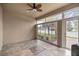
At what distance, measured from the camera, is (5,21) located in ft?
31.2

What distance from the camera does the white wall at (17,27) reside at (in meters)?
9.55

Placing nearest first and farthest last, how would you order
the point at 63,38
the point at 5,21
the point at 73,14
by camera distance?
the point at 73,14 → the point at 63,38 → the point at 5,21

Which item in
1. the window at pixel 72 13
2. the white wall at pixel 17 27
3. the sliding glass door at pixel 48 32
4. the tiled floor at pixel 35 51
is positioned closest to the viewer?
the tiled floor at pixel 35 51

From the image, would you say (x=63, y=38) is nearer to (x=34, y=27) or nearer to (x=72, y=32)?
(x=72, y=32)

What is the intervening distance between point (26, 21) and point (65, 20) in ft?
16.4

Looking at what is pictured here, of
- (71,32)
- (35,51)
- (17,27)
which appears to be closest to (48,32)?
(17,27)

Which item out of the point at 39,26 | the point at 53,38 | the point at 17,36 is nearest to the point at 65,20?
the point at 53,38

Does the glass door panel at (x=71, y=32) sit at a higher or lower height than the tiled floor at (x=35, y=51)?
higher

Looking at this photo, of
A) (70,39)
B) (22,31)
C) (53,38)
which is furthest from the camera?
(22,31)

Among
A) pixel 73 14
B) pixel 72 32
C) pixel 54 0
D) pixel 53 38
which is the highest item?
pixel 73 14

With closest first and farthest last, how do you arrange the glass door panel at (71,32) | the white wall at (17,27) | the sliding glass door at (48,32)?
the glass door panel at (71,32), the sliding glass door at (48,32), the white wall at (17,27)

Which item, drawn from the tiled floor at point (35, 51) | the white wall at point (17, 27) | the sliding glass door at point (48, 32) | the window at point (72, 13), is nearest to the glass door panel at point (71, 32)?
the window at point (72, 13)

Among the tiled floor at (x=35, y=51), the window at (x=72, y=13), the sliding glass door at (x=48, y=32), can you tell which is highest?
the window at (x=72, y=13)

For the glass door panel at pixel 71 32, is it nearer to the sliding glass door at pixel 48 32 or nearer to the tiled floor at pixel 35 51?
the tiled floor at pixel 35 51
